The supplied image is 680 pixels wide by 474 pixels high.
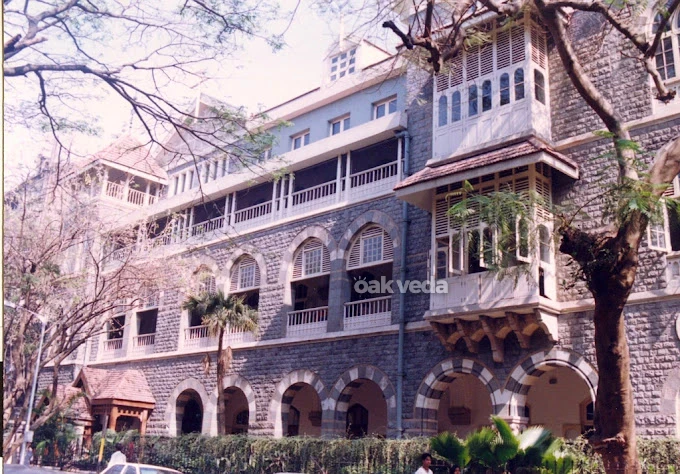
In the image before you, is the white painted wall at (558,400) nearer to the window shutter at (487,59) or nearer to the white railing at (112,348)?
the window shutter at (487,59)

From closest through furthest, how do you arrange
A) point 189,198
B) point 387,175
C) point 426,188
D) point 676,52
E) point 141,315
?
point 676,52 → point 426,188 → point 387,175 → point 189,198 → point 141,315

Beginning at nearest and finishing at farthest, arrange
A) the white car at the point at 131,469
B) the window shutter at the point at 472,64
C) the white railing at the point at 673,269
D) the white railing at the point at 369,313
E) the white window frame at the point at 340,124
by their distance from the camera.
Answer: the white car at the point at 131,469
the white railing at the point at 673,269
the window shutter at the point at 472,64
the white railing at the point at 369,313
the white window frame at the point at 340,124

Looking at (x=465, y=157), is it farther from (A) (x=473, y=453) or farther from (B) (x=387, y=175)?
(A) (x=473, y=453)

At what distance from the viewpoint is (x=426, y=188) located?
14.0 m

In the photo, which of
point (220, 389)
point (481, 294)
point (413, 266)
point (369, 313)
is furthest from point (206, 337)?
point (481, 294)

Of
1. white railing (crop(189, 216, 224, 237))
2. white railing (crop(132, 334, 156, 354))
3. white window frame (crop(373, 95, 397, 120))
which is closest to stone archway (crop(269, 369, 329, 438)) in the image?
white railing (crop(189, 216, 224, 237))

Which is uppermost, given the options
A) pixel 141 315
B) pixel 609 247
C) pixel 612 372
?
pixel 141 315

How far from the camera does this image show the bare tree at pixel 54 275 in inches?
523

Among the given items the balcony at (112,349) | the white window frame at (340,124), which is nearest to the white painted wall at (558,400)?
the white window frame at (340,124)

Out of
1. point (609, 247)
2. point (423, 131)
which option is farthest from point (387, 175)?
point (609, 247)

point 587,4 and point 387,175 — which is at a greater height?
point 387,175

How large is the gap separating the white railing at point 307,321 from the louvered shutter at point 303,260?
87 centimetres

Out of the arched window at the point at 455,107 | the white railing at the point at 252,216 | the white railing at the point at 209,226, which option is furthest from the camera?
the white railing at the point at 209,226

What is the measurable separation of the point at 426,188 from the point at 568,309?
3435 mm
